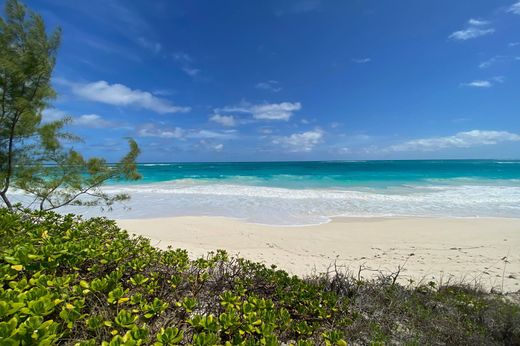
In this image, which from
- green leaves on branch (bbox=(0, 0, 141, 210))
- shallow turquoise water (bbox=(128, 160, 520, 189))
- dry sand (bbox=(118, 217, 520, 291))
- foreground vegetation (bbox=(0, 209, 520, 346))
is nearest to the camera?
foreground vegetation (bbox=(0, 209, 520, 346))

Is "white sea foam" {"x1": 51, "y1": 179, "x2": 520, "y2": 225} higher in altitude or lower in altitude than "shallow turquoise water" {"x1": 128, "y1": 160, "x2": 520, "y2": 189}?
lower

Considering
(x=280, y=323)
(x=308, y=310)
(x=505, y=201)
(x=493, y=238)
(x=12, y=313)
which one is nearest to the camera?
(x=12, y=313)

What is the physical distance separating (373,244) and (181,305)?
7.26 metres

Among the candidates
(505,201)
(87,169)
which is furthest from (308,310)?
(505,201)

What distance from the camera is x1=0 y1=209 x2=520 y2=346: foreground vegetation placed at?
1457 mm

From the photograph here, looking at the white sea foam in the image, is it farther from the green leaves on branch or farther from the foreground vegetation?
the foreground vegetation

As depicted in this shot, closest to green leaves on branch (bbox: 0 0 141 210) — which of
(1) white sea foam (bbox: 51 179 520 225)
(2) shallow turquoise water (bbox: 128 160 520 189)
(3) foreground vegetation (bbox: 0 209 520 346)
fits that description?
(3) foreground vegetation (bbox: 0 209 520 346)

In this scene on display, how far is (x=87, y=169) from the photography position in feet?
19.0

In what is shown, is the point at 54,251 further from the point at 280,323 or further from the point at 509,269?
the point at 509,269

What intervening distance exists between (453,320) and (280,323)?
2.41 metres

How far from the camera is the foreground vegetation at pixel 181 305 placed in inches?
57.4

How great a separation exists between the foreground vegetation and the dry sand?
1.81 m

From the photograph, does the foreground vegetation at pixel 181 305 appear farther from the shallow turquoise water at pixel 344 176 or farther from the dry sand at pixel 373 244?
the shallow turquoise water at pixel 344 176

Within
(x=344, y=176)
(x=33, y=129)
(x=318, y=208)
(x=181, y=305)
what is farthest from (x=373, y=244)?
(x=344, y=176)
